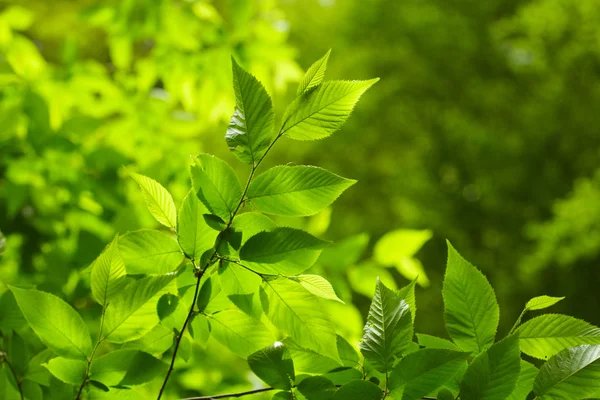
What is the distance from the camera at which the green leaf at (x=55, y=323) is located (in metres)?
0.37

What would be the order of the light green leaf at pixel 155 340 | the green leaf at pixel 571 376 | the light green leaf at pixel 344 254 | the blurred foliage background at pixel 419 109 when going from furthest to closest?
the blurred foliage background at pixel 419 109 → the light green leaf at pixel 344 254 → the light green leaf at pixel 155 340 → the green leaf at pixel 571 376

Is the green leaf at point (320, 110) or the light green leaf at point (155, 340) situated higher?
the green leaf at point (320, 110)

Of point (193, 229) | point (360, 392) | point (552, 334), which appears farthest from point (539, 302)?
point (193, 229)

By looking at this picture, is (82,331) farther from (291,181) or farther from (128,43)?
(128,43)

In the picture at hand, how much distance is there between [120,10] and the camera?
1.43 metres

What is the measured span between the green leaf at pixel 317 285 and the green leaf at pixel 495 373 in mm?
99

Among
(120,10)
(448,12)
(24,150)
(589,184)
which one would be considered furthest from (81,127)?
(448,12)

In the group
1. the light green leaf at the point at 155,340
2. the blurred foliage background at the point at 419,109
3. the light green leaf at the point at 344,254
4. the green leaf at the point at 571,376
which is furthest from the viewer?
the blurred foliage background at the point at 419,109

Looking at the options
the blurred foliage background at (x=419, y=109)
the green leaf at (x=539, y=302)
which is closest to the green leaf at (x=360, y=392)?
the green leaf at (x=539, y=302)

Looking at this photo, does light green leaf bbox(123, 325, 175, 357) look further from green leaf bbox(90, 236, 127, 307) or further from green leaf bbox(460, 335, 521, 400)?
green leaf bbox(460, 335, 521, 400)

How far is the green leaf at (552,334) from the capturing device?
360 mm

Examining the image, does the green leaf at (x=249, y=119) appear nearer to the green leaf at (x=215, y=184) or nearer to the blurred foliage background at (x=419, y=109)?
the green leaf at (x=215, y=184)

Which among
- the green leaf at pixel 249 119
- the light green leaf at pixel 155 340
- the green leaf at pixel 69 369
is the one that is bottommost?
the green leaf at pixel 69 369

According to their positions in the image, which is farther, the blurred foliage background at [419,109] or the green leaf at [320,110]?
the blurred foliage background at [419,109]
